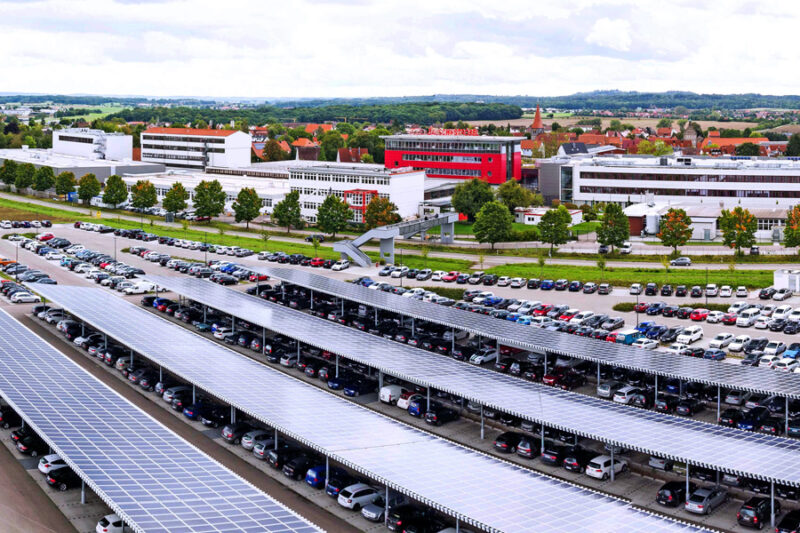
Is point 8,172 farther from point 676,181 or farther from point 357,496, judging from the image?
point 357,496

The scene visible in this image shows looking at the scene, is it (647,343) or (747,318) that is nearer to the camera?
(647,343)

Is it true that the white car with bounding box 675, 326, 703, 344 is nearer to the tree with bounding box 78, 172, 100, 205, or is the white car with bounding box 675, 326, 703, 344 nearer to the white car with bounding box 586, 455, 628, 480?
the white car with bounding box 586, 455, 628, 480

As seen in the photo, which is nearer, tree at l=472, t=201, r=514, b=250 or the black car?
the black car

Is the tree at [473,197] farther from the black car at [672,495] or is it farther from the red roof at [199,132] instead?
the black car at [672,495]

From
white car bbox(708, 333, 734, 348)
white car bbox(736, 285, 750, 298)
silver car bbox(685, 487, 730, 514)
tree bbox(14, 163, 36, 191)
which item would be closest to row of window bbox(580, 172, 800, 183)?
white car bbox(736, 285, 750, 298)

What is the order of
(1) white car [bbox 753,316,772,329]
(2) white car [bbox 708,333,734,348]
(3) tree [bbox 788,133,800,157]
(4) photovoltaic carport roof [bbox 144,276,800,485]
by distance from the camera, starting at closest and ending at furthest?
(4) photovoltaic carport roof [bbox 144,276,800,485], (2) white car [bbox 708,333,734,348], (1) white car [bbox 753,316,772,329], (3) tree [bbox 788,133,800,157]

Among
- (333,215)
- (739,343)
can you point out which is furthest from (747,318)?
(333,215)

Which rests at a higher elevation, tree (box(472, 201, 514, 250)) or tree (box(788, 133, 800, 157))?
tree (box(788, 133, 800, 157))

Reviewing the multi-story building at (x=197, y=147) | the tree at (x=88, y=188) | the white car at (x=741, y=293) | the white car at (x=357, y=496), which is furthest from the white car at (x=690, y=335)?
the multi-story building at (x=197, y=147)
